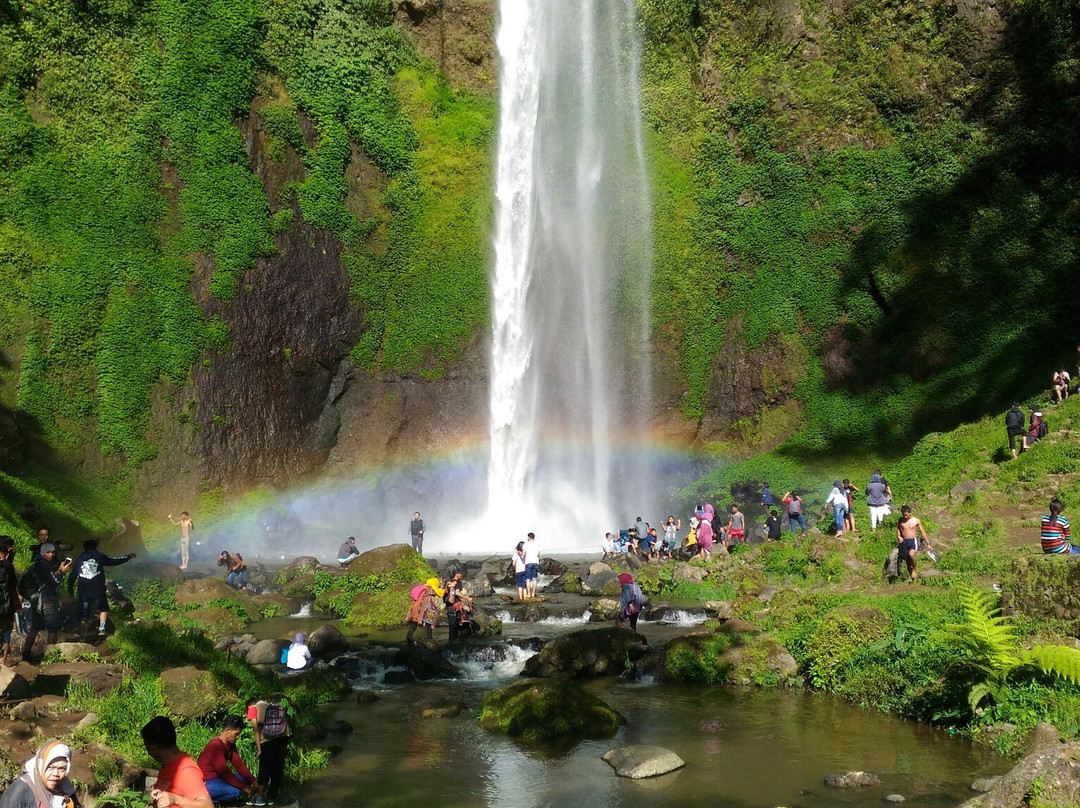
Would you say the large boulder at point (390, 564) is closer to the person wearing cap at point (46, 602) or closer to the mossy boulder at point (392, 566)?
the mossy boulder at point (392, 566)

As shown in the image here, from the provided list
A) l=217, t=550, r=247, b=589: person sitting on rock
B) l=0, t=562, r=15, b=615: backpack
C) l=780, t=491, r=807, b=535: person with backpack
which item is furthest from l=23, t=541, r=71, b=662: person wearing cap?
l=780, t=491, r=807, b=535: person with backpack

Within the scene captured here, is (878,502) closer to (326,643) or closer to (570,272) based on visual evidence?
(326,643)

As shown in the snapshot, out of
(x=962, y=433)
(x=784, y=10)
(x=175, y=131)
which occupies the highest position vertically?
(x=784, y=10)

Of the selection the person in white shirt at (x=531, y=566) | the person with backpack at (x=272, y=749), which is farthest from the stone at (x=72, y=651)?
the person in white shirt at (x=531, y=566)

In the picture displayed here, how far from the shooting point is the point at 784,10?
1539 inches

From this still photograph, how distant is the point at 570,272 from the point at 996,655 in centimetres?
3061

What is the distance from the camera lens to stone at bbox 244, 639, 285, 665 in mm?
16047

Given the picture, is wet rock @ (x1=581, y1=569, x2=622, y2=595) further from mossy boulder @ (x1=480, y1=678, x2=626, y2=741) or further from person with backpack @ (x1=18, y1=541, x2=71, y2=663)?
person with backpack @ (x1=18, y1=541, x2=71, y2=663)

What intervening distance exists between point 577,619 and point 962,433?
14997mm

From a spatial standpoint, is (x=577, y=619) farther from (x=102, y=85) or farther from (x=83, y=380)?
(x=102, y=85)

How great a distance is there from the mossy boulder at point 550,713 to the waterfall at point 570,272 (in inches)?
822

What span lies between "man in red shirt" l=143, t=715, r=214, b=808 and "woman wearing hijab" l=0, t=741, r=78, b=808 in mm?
597

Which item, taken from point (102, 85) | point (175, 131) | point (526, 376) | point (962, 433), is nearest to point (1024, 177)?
point (962, 433)

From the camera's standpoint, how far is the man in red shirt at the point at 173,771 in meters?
6.39
